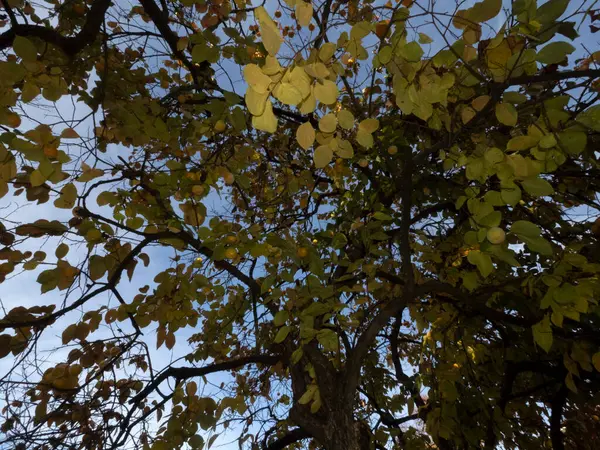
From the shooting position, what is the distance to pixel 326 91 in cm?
82

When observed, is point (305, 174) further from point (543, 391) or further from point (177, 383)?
point (543, 391)

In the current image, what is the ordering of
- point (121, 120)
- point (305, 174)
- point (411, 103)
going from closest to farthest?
point (411, 103) < point (121, 120) < point (305, 174)

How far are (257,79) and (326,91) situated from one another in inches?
6.6

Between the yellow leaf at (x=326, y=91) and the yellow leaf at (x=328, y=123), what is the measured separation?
147 millimetres

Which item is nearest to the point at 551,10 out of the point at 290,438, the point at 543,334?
the point at 543,334

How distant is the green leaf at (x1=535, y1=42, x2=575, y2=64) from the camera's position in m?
0.97

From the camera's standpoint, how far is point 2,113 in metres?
1.30

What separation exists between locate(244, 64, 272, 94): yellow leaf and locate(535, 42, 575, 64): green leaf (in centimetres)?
81

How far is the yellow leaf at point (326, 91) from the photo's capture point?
82cm

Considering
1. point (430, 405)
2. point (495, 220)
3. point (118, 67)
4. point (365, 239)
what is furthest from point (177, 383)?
point (118, 67)

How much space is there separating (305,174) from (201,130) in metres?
1.24

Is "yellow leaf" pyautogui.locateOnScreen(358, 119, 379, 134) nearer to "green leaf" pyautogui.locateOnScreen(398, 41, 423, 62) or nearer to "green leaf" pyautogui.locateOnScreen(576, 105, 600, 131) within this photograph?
"green leaf" pyautogui.locateOnScreen(398, 41, 423, 62)

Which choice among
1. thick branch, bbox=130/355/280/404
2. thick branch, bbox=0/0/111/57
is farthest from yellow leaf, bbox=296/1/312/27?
thick branch, bbox=130/355/280/404

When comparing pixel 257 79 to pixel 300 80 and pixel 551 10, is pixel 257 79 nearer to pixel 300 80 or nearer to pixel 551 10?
pixel 300 80
